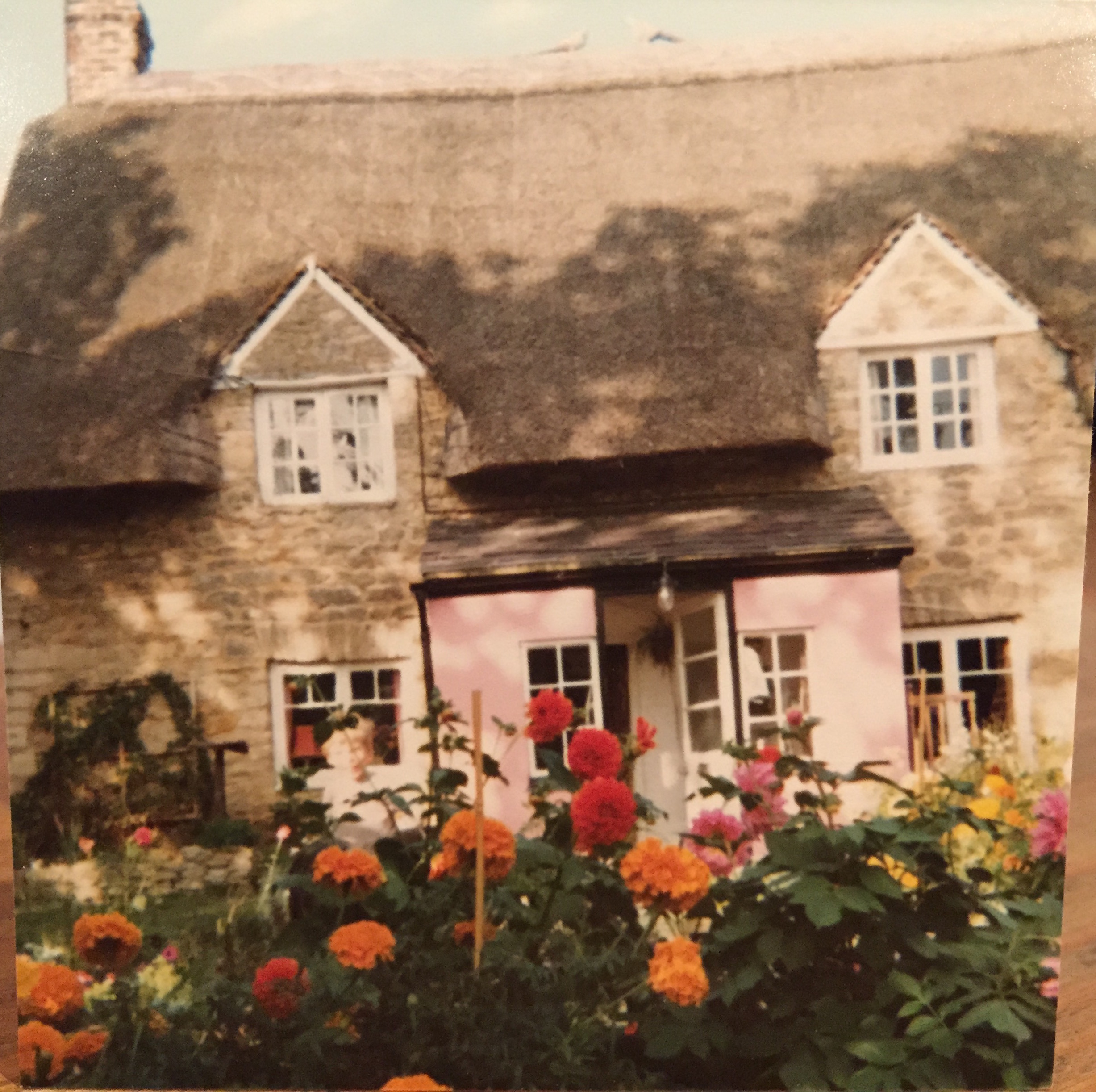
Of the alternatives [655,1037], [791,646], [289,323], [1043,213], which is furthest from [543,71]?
[655,1037]

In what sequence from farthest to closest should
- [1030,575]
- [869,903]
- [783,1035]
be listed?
[1030,575] < [783,1035] < [869,903]

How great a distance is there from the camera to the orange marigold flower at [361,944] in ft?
7.99

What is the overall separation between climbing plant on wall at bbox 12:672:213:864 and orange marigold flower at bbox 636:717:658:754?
98 cm

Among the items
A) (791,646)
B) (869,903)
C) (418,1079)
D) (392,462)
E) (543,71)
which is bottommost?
(418,1079)

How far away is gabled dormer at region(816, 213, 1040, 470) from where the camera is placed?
2.67m

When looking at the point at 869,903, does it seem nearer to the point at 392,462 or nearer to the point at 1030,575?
the point at 1030,575

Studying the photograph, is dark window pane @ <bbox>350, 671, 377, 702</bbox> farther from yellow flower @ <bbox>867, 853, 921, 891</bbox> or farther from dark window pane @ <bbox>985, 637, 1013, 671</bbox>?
dark window pane @ <bbox>985, 637, 1013, 671</bbox>

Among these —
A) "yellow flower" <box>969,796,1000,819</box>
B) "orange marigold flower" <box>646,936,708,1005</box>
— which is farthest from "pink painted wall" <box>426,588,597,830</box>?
"yellow flower" <box>969,796,1000,819</box>

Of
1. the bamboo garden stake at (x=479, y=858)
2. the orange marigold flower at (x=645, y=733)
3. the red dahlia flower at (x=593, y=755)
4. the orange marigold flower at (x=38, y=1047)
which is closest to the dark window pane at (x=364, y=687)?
the bamboo garden stake at (x=479, y=858)

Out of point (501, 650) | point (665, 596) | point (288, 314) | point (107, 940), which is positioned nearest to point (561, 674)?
point (501, 650)

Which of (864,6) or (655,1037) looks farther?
(864,6)

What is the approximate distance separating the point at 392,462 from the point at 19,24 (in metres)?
1.30

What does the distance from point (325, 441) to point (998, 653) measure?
5.20 feet

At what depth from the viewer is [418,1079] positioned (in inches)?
94.7
